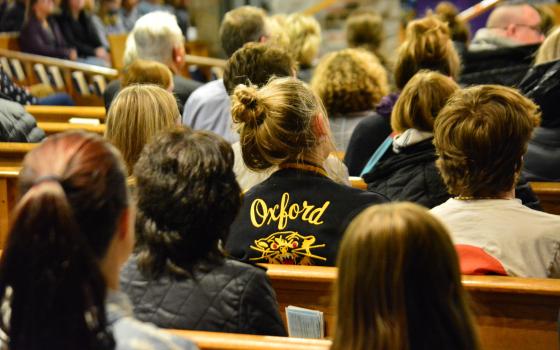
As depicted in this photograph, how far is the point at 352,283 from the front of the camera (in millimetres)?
1695

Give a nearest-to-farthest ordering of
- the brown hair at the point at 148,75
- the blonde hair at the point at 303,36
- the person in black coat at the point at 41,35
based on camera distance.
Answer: the brown hair at the point at 148,75, the blonde hair at the point at 303,36, the person in black coat at the point at 41,35

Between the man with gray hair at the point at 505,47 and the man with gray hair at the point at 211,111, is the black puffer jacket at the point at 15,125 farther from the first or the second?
the man with gray hair at the point at 505,47

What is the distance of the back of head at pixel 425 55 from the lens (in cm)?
450

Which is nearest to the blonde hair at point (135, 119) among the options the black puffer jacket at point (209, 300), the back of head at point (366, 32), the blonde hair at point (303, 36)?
the black puffer jacket at point (209, 300)

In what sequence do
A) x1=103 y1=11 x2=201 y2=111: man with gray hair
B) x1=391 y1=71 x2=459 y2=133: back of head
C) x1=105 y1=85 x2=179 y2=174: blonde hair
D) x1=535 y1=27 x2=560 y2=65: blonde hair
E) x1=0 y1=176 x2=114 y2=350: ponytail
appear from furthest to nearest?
x1=103 y1=11 x2=201 y2=111: man with gray hair, x1=535 y1=27 x2=560 y2=65: blonde hair, x1=391 y1=71 x2=459 y2=133: back of head, x1=105 y1=85 x2=179 y2=174: blonde hair, x1=0 y1=176 x2=114 y2=350: ponytail

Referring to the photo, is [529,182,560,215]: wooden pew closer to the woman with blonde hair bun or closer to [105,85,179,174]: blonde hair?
the woman with blonde hair bun

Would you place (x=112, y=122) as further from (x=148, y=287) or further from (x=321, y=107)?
(x=148, y=287)

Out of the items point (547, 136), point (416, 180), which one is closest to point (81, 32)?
point (547, 136)

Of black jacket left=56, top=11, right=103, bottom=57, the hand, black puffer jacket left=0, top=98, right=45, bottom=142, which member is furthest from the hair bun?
black jacket left=56, top=11, right=103, bottom=57

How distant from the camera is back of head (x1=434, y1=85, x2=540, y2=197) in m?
2.72

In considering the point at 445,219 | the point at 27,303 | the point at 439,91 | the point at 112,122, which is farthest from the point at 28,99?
the point at 27,303

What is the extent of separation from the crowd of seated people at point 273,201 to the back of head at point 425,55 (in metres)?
0.01

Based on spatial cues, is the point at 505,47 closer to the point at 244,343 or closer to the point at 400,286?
the point at 244,343

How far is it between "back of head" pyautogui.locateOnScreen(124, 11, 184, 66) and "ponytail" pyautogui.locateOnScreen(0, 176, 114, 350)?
3.83m
